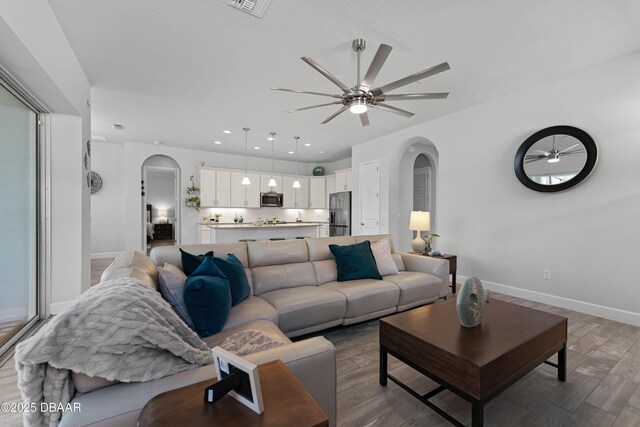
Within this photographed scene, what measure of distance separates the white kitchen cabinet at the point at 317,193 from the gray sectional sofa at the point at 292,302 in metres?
4.64

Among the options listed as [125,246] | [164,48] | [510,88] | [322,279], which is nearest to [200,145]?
[125,246]

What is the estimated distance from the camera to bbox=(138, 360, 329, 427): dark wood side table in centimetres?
75

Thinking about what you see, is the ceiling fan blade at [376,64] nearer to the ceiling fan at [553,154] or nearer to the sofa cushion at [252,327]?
the sofa cushion at [252,327]

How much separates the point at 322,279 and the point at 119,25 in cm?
300

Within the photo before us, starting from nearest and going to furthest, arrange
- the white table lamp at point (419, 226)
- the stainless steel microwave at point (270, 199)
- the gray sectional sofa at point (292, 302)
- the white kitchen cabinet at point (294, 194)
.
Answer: the gray sectional sofa at point (292, 302) < the white table lamp at point (419, 226) < the stainless steel microwave at point (270, 199) < the white kitchen cabinet at point (294, 194)

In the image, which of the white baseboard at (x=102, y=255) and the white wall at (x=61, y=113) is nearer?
the white wall at (x=61, y=113)

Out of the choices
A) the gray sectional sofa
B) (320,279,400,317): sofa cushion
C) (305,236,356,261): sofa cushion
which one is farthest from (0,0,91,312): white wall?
(320,279,400,317): sofa cushion

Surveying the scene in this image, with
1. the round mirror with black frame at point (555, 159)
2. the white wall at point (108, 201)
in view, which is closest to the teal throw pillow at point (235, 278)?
the round mirror with black frame at point (555, 159)

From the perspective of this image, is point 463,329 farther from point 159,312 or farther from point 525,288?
point 525,288

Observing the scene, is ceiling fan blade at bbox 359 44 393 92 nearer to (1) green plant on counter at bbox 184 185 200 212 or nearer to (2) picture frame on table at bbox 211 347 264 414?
(2) picture frame on table at bbox 211 347 264 414

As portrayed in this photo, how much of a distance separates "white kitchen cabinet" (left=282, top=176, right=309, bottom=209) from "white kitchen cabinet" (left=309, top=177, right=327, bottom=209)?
123mm

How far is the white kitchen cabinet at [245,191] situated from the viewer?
23.8ft

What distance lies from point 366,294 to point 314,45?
246cm

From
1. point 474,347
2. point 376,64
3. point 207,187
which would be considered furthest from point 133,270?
point 207,187
